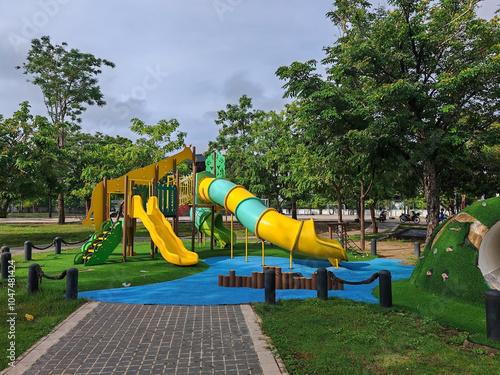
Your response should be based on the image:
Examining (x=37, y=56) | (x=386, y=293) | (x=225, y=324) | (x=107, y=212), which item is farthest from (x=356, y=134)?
(x=37, y=56)

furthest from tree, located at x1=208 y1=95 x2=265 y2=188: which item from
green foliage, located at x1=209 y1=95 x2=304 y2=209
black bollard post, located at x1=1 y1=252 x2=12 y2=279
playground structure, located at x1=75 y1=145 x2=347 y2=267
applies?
black bollard post, located at x1=1 y1=252 x2=12 y2=279

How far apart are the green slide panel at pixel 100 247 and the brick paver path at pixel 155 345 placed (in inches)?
232

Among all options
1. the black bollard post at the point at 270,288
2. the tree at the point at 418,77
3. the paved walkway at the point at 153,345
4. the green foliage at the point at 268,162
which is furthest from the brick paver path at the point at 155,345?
Answer: the green foliage at the point at 268,162

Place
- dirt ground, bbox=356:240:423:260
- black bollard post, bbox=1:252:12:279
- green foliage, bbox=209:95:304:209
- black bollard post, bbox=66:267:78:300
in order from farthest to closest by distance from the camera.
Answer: green foliage, bbox=209:95:304:209
dirt ground, bbox=356:240:423:260
black bollard post, bbox=1:252:12:279
black bollard post, bbox=66:267:78:300

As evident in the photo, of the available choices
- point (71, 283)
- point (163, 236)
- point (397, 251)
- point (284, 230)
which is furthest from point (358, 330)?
point (397, 251)

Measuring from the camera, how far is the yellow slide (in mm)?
12250

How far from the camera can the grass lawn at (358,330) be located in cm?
472

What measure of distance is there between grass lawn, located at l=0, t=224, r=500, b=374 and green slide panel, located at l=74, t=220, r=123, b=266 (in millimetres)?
3023

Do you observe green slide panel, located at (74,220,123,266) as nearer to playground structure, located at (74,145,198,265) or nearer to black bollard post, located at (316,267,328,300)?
playground structure, located at (74,145,198,265)

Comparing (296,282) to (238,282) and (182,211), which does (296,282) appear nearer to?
(238,282)

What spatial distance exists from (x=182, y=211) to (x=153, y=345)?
40.6 ft

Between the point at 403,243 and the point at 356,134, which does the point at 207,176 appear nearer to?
the point at 356,134

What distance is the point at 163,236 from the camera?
42.6ft

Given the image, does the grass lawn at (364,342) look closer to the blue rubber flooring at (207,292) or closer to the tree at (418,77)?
the blue rubber flooring at (207,292)
